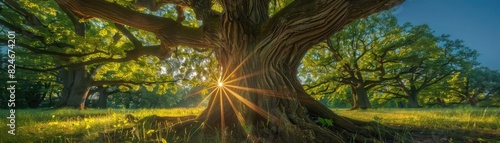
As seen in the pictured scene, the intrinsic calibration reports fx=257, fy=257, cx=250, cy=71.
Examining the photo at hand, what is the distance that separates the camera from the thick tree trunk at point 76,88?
16250 millimetres

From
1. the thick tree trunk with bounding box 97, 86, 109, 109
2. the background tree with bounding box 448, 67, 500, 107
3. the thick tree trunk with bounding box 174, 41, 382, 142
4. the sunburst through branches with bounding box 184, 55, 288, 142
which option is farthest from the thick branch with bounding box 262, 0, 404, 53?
the background tree with bounding box 448, 67, 500, 107

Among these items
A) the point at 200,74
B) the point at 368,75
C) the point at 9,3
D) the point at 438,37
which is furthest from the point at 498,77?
the point at 9,3

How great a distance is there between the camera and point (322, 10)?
378 cm

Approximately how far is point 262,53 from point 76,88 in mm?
16902

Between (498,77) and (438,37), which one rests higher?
(438,37)

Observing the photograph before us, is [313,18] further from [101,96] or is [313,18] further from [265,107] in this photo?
[101,96]

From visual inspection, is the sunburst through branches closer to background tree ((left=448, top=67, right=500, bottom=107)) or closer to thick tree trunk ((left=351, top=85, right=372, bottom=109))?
thick tree trunk ((left=351, top=85, right=372, bottom=109))

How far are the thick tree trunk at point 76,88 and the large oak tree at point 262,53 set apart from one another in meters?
14.1

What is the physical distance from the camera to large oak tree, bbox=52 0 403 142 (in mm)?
3781

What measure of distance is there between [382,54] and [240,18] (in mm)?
21387

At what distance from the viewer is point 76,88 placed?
55.2 ft

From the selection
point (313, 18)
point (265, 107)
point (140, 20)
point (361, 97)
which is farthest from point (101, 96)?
point (313, 18)

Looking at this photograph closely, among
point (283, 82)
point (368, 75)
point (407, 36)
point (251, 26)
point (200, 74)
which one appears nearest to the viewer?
point (283, 82)

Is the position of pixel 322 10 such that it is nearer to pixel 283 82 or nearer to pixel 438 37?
pixel 283 82
